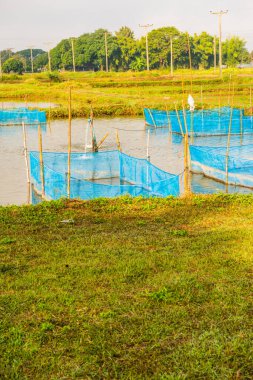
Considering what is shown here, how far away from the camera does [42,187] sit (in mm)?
15219

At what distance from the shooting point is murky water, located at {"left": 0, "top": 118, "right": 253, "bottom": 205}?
58.9 feet

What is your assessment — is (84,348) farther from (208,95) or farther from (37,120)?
(208,95)

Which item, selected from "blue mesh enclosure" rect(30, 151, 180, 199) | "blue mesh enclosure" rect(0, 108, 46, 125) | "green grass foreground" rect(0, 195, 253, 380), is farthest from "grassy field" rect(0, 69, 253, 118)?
"green grass foreground" rect(0, 195, 253, 380)

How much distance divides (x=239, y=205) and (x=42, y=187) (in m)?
5.45

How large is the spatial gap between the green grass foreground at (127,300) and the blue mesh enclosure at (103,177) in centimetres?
366

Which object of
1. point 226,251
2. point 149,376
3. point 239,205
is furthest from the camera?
point 239,205

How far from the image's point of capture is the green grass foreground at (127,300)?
4.86 metres

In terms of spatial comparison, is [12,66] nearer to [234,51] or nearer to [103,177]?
[234,51]

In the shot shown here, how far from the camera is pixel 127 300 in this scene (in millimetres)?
6207

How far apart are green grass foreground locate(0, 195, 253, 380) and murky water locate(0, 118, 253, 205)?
728 cm

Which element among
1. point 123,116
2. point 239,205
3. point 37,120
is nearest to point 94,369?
point 239,205

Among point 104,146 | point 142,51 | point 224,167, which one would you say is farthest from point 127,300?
point 142,51

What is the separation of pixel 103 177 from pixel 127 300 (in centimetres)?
1205

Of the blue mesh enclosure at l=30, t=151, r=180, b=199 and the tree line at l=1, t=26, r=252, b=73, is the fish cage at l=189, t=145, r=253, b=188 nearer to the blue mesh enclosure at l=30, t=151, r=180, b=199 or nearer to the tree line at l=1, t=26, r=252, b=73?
the blue mesh enclosure at l=30, t=151, r=180, b=199
